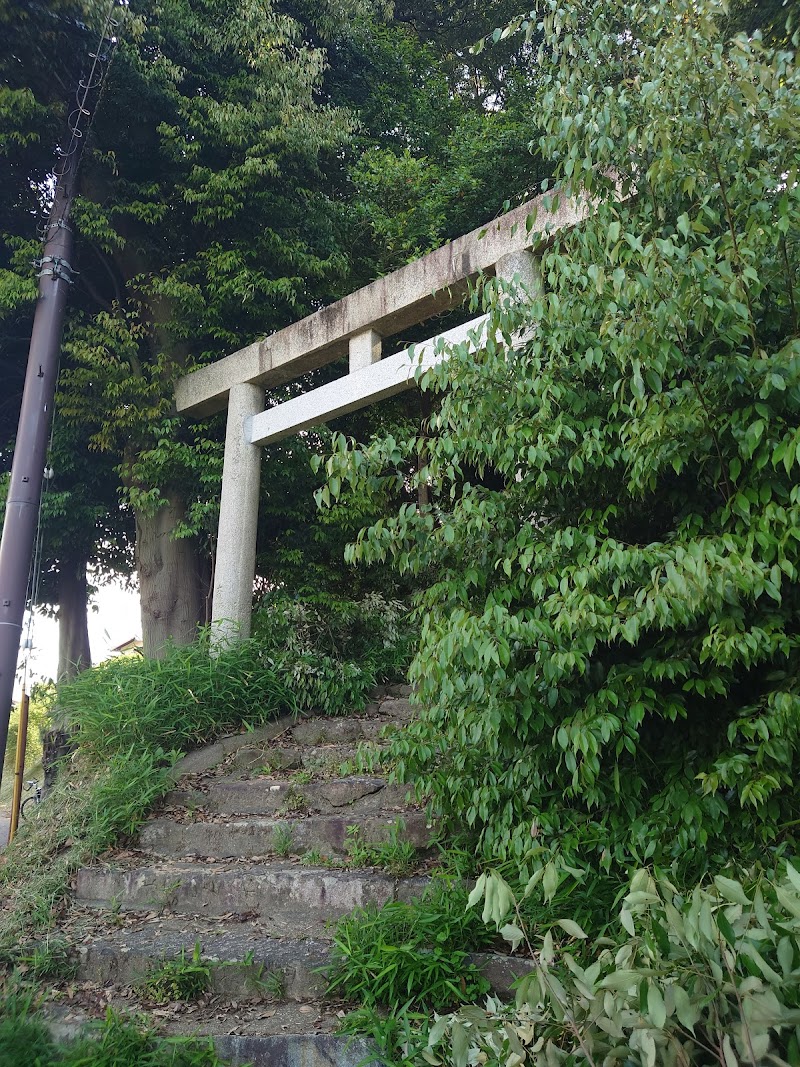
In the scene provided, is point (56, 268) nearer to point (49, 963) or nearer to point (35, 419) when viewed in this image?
point (35, 419)

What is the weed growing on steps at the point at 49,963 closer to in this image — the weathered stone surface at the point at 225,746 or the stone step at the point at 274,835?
the stone step at the point at 274,835

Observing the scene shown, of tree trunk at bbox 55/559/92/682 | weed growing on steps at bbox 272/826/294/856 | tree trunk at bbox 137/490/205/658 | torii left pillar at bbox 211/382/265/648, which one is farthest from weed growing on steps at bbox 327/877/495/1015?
tree trunk at bbox 55/559/92/682

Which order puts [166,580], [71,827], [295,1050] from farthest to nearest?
[166,580] → [71,827] → [295,1050]

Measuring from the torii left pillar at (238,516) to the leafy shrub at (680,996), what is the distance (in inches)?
200

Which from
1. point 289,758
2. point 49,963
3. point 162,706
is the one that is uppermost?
point 162,706

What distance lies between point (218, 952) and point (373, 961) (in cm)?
88

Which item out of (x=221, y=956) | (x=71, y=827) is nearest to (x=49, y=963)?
(x=221, y=956)

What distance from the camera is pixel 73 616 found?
10.2m

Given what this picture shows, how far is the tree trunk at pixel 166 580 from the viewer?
7.98 metres

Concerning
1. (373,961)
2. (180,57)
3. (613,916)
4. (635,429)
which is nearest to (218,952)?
(373,961)

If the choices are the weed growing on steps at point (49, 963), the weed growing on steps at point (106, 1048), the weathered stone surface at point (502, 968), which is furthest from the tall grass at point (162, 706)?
the weathered stone surface at point (502, 968)

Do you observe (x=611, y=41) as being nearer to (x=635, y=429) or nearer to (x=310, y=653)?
(x=635, y=429)

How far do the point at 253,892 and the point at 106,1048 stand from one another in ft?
3.83

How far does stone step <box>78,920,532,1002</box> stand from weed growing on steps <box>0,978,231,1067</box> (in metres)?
0.39
